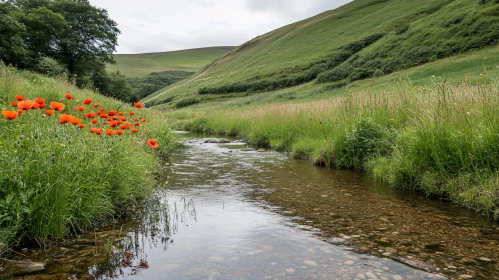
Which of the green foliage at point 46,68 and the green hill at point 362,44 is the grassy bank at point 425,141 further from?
the green foliage at point 46,68

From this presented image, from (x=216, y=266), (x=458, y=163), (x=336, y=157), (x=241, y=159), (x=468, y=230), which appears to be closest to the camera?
(x=216, y=266)

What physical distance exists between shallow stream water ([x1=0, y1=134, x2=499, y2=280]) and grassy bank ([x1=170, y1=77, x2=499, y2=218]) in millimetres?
436

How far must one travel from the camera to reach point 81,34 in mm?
40062

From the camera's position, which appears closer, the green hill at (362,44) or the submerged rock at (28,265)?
the submerged rock at (28,265)

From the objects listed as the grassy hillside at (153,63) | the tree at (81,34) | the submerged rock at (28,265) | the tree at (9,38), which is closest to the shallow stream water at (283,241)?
the submerged rock at (28,265)

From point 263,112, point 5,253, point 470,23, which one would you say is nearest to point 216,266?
point 5,253

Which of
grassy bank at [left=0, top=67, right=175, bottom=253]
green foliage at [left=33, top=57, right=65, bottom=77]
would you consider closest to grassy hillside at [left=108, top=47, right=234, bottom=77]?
green foliage at [left=33, top=57, right=65, bottom=77]

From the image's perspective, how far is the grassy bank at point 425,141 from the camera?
567cm

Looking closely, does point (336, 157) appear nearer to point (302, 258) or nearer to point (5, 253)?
point (302, 258)

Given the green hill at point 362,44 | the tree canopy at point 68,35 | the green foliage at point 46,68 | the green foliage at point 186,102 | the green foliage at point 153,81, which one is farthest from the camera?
the green foliage at point 153,81

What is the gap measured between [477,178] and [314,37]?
78742 millimetres

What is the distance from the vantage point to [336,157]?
1015cm

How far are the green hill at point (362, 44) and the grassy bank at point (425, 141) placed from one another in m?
15.6

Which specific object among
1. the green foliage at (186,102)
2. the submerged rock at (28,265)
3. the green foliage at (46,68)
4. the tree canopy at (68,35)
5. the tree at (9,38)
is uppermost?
the tree canopy at (68,35)
